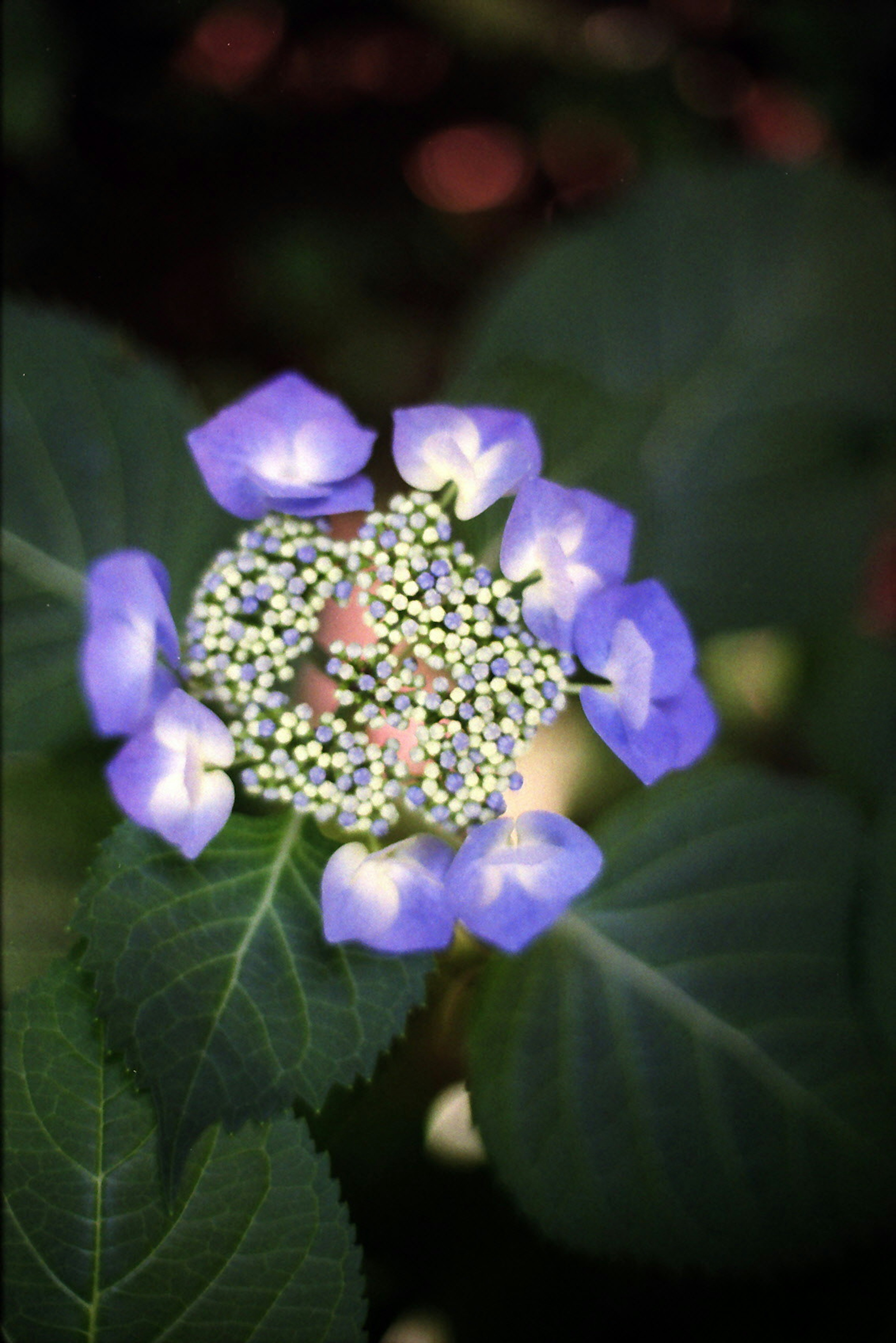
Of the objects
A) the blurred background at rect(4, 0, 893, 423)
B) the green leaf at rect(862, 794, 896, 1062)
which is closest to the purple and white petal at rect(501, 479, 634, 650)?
the green leaf at rect(862, 794, 896, 1062)

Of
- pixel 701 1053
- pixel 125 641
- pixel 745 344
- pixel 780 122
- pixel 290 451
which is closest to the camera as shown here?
pixel 125 641

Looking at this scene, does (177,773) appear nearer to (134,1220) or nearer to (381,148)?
(134,1220)

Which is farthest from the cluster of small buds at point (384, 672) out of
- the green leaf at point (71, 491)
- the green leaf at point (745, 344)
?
the green leaf at point (745, 344)

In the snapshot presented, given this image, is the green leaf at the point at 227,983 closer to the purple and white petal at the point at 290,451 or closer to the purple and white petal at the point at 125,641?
the purple and white petal at the point at 125,641

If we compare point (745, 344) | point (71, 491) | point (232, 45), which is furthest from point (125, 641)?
point (232, 45)

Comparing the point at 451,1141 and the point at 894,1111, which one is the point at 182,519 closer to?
the point at 451,1141

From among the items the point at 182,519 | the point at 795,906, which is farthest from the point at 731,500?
the point at 182,519
